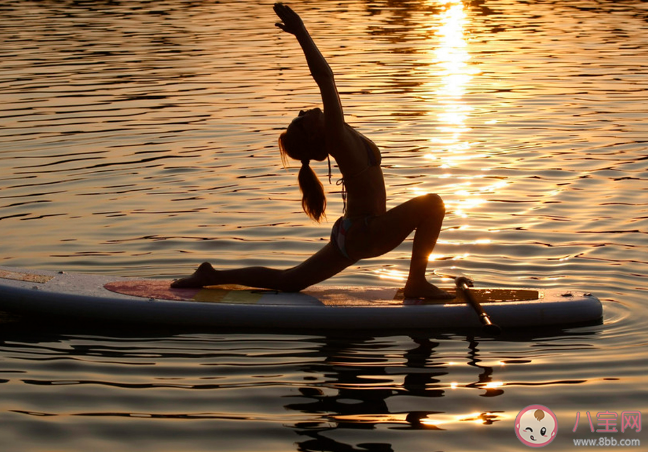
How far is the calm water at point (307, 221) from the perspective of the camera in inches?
206

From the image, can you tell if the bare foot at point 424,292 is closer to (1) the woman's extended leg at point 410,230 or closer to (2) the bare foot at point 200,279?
(1) the woman's extended leg at point 410,230

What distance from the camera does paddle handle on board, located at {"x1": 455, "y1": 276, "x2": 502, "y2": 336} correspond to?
5961 millimetres

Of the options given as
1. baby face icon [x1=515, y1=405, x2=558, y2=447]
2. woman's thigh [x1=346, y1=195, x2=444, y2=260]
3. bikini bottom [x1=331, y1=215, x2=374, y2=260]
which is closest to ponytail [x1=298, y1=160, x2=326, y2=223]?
bikini bottom [x1=331, y1=215, x2=374, y2=260]

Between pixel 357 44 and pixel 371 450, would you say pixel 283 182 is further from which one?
pixel 357 44

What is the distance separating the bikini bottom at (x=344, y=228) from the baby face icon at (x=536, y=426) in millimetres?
1843

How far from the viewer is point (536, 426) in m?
5.00

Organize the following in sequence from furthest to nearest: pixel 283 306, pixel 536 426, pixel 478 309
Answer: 1. pixel 283 306
2. pixel 478 309
3. pixel 536 426

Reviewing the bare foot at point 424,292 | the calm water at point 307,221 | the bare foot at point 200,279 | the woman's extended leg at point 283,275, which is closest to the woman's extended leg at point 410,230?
the bare foot at point 424,292

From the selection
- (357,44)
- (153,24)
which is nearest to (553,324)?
(357,44)

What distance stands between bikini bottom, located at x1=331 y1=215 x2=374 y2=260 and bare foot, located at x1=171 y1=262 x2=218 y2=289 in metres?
0.95

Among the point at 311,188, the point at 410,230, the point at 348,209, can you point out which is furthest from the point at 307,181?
the point at 410,230

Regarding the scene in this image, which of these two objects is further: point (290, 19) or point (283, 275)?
point (283, 275)

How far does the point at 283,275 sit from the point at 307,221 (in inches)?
104

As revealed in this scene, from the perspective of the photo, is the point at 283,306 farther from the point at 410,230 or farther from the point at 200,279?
the point at 410,230
